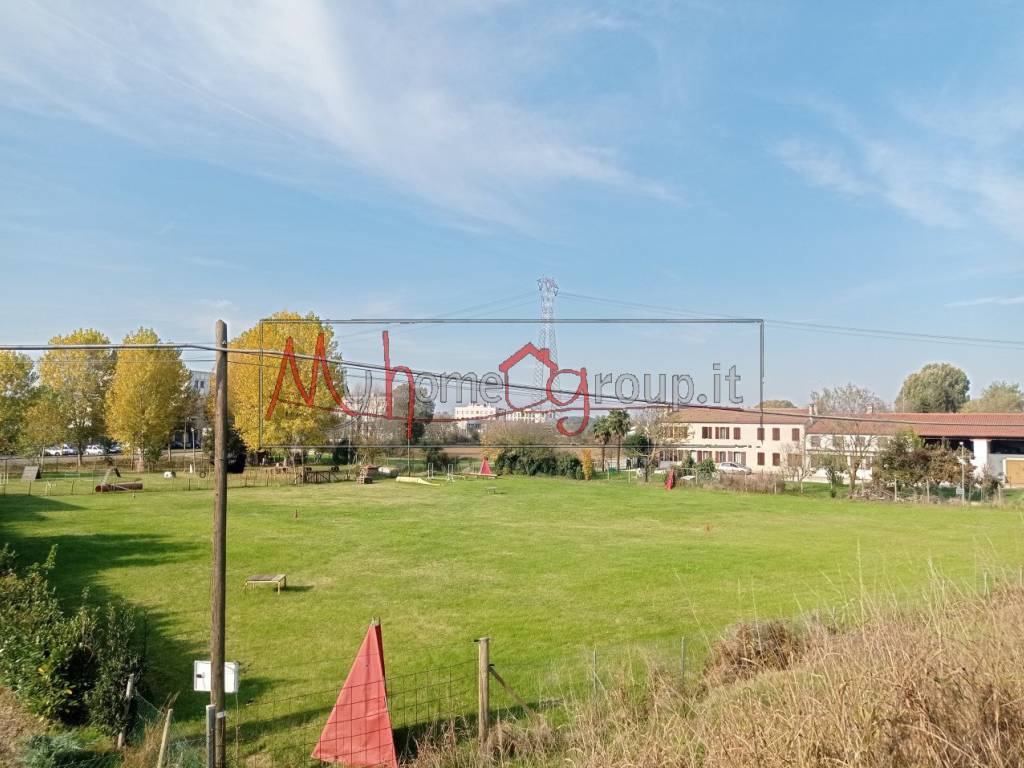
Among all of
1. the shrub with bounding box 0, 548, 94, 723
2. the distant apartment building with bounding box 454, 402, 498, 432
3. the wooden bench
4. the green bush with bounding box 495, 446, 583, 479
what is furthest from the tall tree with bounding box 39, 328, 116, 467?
the shrub with bounding box 0, 548, 94, 723

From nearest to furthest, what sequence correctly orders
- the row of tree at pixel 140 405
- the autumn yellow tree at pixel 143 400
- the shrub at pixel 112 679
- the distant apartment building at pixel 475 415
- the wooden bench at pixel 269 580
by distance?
the shrub at pixel 112 679
the distant apartment building at pixel 475 415
the wooden bench at pixel 269 580
the row of tree at pixel 140 405
the autumn yellow tree at pixel 143 400

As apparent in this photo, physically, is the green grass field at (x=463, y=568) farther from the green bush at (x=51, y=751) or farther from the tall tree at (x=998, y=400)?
the tall tree at (x=998, y=400)

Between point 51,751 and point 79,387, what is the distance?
4850cm

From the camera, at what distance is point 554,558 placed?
18.2 m

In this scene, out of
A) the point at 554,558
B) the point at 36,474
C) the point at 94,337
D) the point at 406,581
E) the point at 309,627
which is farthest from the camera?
the point at 94,337

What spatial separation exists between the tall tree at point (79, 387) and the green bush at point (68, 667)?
43990mm

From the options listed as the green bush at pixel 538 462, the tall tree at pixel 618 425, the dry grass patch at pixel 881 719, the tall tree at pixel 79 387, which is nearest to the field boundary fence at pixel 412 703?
the dry grass patch at pixel 881 719

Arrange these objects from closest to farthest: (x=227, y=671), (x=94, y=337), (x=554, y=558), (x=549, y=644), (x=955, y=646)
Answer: (x=955, y=646)
(x=227, y=671)
(x=549, y=644)
(x=554, y=558)
(x=94, y=337)

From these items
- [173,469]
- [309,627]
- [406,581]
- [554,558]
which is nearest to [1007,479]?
[554,558]

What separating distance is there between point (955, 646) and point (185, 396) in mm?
52381

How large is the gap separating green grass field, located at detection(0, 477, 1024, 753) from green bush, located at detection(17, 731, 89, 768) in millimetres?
1612

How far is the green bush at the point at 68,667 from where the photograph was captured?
291 inches

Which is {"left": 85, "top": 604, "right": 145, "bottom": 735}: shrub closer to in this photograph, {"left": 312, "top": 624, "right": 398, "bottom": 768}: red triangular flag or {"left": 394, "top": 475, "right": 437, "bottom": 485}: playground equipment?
{"left": 312, "top": 624, "right": 398, "bottom": 768}: red triangular flag

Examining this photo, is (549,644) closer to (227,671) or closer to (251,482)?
(227,671)
